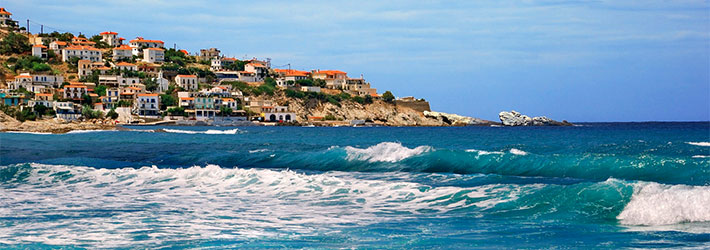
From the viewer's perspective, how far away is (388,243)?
30.9ft

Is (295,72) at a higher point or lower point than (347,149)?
higher

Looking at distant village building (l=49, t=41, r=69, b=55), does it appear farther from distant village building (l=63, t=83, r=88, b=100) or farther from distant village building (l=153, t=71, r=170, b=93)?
distant village building (l=63, t=83, r=88, b=100)

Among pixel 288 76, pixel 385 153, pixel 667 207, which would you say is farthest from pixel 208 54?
pixel 667 207

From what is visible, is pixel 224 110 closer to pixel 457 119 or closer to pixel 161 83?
pixel 161 83

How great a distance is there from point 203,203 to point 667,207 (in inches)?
342

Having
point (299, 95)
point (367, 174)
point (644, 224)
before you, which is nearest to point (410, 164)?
point (367, 174)

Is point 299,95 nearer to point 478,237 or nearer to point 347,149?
point 347,149

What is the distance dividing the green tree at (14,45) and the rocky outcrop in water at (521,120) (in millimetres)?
94045

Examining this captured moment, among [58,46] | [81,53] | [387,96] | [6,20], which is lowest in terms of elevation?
[387,96]

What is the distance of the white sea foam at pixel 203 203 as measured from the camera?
34.4 ft

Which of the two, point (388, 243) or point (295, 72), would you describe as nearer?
point (388, 243)

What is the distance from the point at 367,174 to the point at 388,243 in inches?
437

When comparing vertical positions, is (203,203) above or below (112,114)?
below

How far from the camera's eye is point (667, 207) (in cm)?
1098
